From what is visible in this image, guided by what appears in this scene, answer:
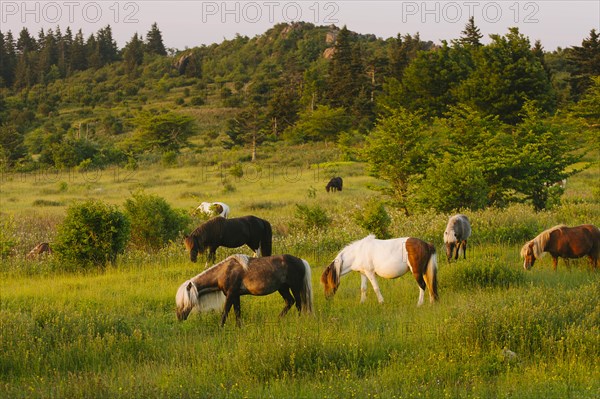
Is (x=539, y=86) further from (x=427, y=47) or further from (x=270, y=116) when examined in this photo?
(x=427, y=47)

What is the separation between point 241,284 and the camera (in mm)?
8539

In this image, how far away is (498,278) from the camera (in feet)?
34.7

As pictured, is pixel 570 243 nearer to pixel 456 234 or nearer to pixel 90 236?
pixel 456 234

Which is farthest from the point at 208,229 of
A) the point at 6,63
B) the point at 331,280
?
the point at 6,63

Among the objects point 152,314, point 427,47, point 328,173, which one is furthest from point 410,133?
point 427,47

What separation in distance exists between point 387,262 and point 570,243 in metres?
3.99

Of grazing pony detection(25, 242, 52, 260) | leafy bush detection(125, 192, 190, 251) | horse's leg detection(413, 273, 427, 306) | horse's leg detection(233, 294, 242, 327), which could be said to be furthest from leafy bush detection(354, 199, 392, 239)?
grazing pony detection(25, 242, 52, 260)

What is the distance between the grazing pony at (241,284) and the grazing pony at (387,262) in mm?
1369

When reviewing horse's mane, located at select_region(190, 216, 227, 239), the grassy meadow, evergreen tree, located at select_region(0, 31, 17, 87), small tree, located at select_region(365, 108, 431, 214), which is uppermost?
evergreen tree, located at select_region(0, 31, 17, 87)

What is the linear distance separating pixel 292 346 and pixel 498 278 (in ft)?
17.2

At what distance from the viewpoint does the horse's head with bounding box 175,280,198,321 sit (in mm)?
8602

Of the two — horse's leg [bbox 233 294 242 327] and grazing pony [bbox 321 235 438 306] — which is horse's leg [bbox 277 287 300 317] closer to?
horse's leg [bbox 233 294 242 327]

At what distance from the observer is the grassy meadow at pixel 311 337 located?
5.87m

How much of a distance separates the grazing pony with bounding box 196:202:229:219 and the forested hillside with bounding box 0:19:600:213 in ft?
18.7
